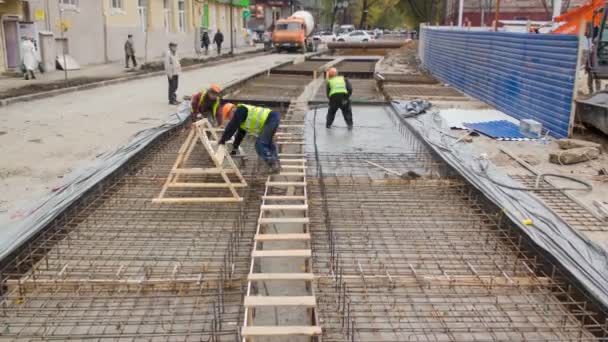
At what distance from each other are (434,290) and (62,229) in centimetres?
332

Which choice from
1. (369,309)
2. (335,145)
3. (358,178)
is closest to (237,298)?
(369,309)

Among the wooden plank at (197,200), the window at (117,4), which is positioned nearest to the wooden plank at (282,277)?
the wooden plank at (197,200)

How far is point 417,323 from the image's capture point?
3674 millimetres

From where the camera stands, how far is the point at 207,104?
7414mm

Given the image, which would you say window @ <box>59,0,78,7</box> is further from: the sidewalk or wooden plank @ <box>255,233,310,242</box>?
wooden plank @ <box>255,233,310,242</box>

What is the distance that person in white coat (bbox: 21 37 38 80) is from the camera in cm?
1695

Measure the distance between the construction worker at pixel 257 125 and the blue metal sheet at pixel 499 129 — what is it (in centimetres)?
407

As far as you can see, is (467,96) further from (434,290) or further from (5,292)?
(5,292)

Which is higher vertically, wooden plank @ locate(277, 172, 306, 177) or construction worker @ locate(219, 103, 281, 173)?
construction worker @ locate(219, 103, 281, 173)

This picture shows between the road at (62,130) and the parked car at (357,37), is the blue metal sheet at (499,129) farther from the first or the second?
the parked car at (357,37)

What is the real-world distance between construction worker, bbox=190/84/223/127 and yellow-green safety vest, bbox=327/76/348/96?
2.50 m

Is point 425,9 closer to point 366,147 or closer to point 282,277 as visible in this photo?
point 366,147

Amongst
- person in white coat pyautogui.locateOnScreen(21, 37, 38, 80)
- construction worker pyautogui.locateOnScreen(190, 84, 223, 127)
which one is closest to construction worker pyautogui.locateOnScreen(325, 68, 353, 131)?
construction worker pyautogui.locateOnScreen(190, 84, 223, 127)

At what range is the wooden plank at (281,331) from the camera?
3.16m
